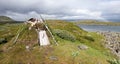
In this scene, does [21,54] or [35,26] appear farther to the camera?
[35,26]

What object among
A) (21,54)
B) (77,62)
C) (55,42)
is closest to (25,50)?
(21,54)

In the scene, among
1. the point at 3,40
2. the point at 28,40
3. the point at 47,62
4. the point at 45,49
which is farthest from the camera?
the point at 3,40

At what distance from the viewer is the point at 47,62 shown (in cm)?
2739

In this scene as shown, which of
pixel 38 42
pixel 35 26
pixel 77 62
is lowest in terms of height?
pixel 77 62

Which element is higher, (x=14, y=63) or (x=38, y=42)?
(x=38, y=42)

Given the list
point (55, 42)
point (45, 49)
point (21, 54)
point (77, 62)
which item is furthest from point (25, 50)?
point (77, 62)

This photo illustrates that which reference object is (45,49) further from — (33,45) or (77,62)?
(77,62)

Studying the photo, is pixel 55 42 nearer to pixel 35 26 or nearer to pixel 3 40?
pixel 35 26

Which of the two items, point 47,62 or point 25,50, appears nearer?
point 47,62

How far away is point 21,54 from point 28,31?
496cm

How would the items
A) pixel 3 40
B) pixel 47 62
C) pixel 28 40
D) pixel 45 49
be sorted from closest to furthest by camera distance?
pixel 47 62 < pixel 45 49 < pixel 28 40 < pixel 3 40

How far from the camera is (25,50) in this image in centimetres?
2969

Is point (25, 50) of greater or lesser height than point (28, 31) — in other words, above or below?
below

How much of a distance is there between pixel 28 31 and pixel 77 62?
31.1ft
